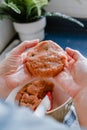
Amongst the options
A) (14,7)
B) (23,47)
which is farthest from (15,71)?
(14,7)

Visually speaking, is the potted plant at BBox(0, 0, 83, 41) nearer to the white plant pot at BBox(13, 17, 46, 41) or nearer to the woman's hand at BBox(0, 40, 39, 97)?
the white plant pot at BBox(13, 17, 46, 41)

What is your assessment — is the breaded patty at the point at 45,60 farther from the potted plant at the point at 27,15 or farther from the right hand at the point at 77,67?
the potted plant at the point at 27,15

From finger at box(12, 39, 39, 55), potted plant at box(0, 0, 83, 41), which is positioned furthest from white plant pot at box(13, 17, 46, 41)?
finger at box(12, 39, 39, 55)

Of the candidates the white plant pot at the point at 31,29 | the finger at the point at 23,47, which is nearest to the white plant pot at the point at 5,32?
the white plant pot at the point at 31,29

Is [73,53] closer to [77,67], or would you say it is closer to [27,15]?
[77,67]

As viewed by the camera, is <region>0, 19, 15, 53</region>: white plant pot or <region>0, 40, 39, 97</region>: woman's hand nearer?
<region>0, 40, 39, 97</region>: woman's hand

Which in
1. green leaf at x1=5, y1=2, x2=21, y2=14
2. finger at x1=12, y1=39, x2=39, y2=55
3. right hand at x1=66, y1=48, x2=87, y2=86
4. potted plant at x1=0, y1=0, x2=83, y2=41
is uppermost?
finger at x1=12, y1=39, x2=39, y2=55

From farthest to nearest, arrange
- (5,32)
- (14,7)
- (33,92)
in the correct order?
1. (5,32)
2. (14,7)
3. (33,92)
